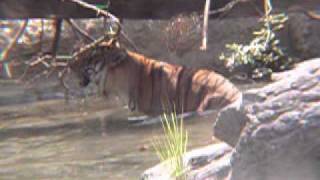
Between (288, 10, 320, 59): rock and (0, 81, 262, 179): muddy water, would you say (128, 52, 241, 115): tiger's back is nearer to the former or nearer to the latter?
(0, 81, 262, 179): muddy water

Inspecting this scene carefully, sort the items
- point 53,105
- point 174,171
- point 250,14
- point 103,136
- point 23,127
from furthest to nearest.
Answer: point 53,105 → point 23,127 → point 103,136 → point 250,14 → point 174,171

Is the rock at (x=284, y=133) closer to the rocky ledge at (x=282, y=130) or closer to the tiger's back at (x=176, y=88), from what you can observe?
the rocky ledge at (x=282, y=130)

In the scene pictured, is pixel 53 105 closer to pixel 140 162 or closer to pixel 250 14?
pixel 250 14

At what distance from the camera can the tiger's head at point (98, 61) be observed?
976 cm

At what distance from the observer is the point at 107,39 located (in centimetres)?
968

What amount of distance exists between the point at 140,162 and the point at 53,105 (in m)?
4.56

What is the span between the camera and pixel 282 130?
366cm

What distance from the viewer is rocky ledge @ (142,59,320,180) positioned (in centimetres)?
366

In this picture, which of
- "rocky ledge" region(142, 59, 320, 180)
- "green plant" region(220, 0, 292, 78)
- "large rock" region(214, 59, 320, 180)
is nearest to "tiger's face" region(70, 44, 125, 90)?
"green plant" region(220, 0, 292, 78)

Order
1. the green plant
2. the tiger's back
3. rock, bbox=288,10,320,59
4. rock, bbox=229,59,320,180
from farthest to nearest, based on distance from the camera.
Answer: rock, bbox=288,10,320,59 < the tiger's back < the green plant < rock, bbox=229,59,320,180

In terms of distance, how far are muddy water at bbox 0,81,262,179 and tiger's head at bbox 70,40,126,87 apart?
0.48 m

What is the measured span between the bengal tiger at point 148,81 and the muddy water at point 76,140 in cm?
33

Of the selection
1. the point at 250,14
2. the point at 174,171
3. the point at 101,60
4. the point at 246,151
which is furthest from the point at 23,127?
the point at 246,151

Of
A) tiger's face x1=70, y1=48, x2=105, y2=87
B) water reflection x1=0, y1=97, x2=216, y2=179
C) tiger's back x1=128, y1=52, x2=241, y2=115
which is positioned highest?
tiger's face x1=70, y1=48, x2=105, y2=87
